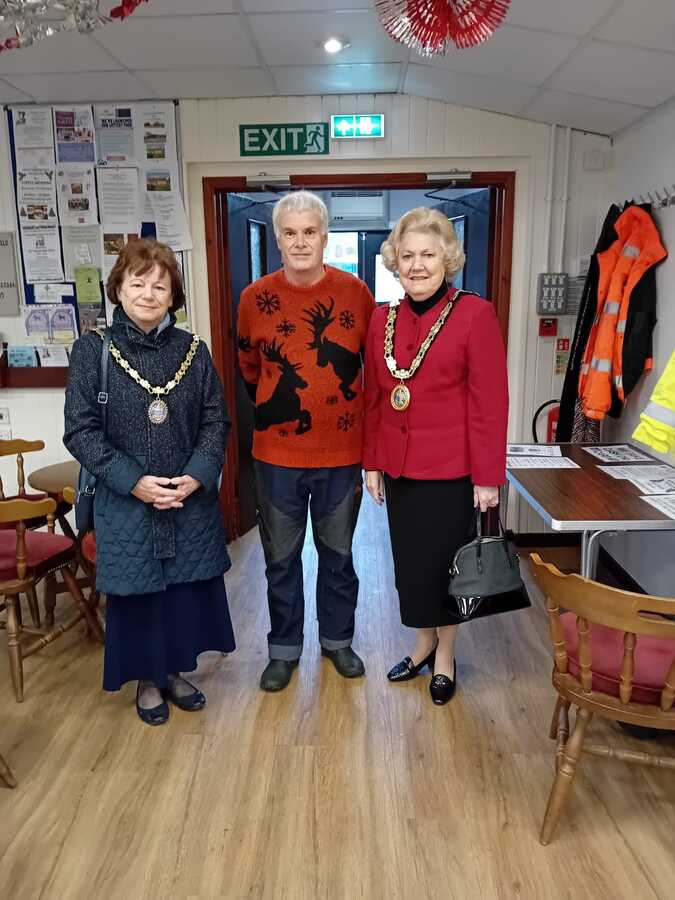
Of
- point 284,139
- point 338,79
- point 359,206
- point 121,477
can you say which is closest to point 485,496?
point 121,477

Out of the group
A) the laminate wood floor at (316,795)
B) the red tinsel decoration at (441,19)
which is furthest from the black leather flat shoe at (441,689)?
the red tinsel decoration at (441,19)

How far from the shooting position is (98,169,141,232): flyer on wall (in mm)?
3311

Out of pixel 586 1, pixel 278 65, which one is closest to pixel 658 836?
pixel 586 1

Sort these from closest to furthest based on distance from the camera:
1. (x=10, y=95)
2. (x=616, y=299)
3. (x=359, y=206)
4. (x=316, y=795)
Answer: (x=316, y=795)
(x=616, y=299)
(x=10, y=95)
(x=359, y=206)

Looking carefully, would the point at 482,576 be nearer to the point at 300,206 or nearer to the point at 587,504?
the point at 587,504

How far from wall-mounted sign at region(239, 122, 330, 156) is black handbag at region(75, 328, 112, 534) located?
70.1 inches

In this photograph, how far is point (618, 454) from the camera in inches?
105

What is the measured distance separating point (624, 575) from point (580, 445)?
71 centimetres

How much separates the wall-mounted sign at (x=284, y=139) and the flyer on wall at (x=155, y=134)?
334 millimetres

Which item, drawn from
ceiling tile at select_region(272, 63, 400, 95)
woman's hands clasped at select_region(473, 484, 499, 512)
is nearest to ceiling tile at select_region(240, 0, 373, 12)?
ceiling tile at select_region(272, 63, 400, 95)

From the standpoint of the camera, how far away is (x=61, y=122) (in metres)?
3.26

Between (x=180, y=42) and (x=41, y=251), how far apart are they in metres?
1.35

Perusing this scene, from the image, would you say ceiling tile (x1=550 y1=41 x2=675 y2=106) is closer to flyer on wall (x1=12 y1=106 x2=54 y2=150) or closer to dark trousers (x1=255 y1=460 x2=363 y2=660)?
dark trousers (x1=255 y1=460 x2=363 y2=660)

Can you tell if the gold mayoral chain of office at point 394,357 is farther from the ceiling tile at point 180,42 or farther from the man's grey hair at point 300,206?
the ceiling tile at point 180,42
